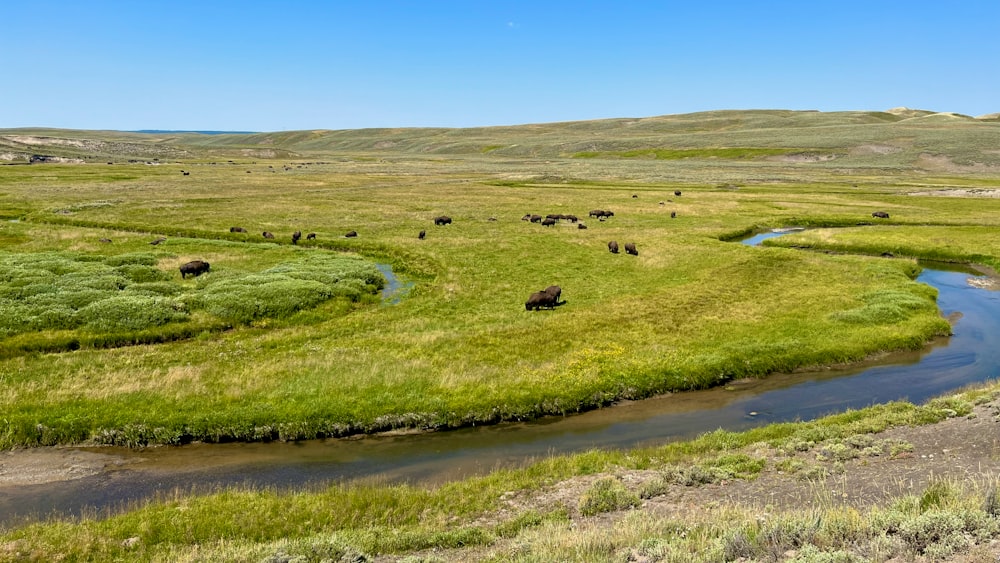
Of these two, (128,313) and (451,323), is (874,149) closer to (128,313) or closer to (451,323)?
(451,323)

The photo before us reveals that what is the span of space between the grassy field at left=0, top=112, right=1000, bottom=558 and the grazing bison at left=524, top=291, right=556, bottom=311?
1.54 ft

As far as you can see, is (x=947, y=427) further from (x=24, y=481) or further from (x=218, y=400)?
(x=24, y=481)

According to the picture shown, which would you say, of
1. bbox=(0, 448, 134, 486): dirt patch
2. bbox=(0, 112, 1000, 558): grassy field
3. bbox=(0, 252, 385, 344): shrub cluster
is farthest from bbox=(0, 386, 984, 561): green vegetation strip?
bbox=(0, 252, 385, 344): shrub cluster

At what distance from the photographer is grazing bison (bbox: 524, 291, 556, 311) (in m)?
28.8

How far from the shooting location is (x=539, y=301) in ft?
94.6

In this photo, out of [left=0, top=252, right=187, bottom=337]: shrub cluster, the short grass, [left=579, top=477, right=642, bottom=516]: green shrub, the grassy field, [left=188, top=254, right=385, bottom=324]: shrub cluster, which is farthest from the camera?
[left=188, top=254, right=385, bottom=324]: shrub cluster

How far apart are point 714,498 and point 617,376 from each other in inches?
335

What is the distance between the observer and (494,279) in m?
35.1

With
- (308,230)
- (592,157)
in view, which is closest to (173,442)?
(308,230)

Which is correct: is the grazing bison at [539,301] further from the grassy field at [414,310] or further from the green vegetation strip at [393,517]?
the green vegetation strip at [393,517]

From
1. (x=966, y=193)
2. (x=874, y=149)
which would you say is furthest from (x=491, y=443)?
(x=874, y=149)

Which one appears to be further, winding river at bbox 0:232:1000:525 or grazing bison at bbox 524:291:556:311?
grazing bison at bbox 524:291:556:311

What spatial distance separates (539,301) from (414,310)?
6.74 m

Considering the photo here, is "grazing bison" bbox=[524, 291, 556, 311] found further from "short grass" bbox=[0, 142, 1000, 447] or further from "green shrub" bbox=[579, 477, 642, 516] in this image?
"green shrub" bbox=[579, 477, 642, 516]
